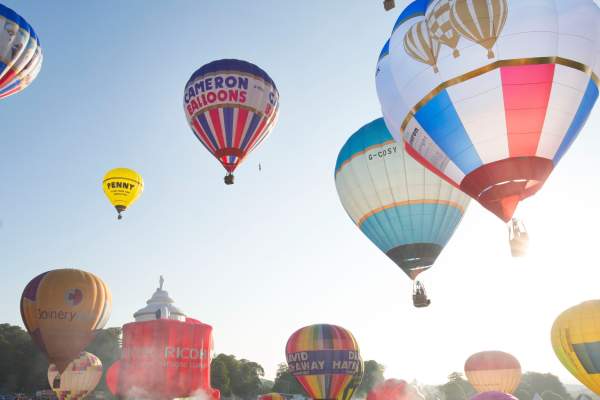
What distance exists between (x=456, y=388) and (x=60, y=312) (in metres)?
75.9

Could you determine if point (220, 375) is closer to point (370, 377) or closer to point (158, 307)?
point (158, 307)

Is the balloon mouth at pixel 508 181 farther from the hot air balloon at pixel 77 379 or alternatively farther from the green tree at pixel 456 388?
the green tree at pixel 456 388

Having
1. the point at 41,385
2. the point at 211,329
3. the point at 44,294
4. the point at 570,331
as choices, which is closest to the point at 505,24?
the point at 211,329

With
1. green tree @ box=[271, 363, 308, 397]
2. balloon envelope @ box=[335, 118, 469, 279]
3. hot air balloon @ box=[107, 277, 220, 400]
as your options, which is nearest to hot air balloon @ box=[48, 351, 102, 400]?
hot air balloon @ box=[107, 277, 220, 400]

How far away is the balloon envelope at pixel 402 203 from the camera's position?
17125 millimetres

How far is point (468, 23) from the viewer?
34.9 feet

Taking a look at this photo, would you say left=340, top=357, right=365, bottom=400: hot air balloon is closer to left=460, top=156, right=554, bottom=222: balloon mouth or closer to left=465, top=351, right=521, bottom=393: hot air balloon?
left=465, top=351, right=521, bottom=393: hot air balloon

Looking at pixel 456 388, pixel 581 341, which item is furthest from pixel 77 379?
pixel 456 388

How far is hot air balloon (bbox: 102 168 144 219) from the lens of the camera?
29072 millimetres

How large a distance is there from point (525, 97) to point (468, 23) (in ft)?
6.36

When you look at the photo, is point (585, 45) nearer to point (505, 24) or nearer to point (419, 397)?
point (505, 24)

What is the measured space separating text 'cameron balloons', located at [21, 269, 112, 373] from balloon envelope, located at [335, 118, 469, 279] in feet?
46.5

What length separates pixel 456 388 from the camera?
8419 centimetres

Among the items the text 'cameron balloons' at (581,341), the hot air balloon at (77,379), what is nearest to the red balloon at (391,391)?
the text 'cameron balloons' at (581,341)
